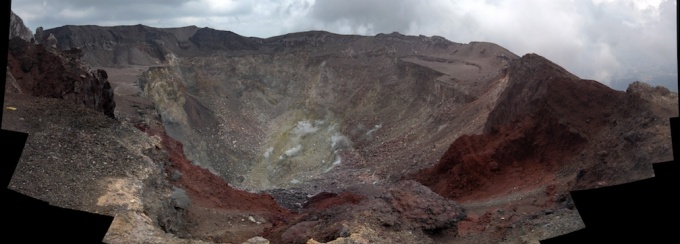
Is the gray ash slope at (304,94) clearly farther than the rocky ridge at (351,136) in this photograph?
Yes

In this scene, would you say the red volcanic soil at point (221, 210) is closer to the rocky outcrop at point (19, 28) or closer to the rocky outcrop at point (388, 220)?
the rocky outcrop at point (388, 220)

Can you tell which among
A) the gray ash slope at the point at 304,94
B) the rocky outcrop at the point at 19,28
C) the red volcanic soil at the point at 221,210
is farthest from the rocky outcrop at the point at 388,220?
the rocky outcrop at the point at 19,28

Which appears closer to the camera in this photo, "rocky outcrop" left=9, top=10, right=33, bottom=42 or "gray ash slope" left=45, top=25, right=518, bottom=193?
"rocky outcrop" left=9, top=10, right=33, bottom=42

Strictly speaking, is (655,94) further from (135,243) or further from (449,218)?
(135,243)

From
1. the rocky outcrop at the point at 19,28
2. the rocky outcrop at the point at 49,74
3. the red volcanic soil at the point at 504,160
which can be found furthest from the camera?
the rocky outcrop at the point at 19,28

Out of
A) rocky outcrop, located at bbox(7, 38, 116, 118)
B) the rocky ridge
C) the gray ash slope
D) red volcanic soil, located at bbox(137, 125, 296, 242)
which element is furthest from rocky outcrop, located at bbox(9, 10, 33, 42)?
red volcanic soil, located at bbox(137, 125, 296, 242)

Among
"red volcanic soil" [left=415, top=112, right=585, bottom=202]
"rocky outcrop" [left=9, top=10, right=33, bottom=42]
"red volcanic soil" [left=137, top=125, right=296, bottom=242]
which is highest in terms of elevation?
"rocky outcrop" [left=9, top=10, right=33, bottom=42]

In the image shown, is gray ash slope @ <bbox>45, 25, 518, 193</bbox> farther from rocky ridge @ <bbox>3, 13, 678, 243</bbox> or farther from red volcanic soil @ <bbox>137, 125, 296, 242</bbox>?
red volcanic soil @ <bbox>137, 125, 296, 242</bbox>
